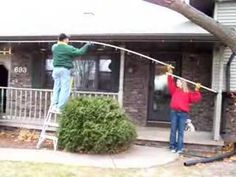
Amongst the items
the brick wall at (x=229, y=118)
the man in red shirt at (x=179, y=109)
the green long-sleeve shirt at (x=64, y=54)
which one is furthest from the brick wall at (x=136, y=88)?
the green long-sleeve shirt at (x=64, y=54)

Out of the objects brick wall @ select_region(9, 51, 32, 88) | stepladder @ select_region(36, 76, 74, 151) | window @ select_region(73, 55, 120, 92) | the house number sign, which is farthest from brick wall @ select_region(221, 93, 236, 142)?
the house number sign

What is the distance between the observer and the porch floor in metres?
12.1

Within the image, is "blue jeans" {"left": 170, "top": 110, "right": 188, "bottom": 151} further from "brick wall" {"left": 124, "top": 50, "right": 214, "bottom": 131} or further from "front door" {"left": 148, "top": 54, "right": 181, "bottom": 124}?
"front door" {"left": 148, "top": 54, "right": 181, "bottom": 124}

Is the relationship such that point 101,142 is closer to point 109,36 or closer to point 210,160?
point 210,160

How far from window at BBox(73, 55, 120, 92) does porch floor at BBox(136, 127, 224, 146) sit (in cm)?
178

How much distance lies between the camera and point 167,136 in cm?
1281

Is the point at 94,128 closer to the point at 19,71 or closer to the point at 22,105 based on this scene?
the point at 22,105

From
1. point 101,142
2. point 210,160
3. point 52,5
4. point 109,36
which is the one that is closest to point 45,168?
point 101,142

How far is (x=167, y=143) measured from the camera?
12.2 metres

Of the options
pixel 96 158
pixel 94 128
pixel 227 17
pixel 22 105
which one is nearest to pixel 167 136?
pixel 94 128

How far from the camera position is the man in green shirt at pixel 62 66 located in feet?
37.6

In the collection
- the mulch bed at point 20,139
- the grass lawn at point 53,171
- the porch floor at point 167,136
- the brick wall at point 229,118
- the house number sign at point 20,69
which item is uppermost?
the house number sign at point 20,69

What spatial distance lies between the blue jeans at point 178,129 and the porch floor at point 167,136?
0.46m

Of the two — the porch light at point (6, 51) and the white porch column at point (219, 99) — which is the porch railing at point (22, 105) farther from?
the white porch column at point (219, 99)
